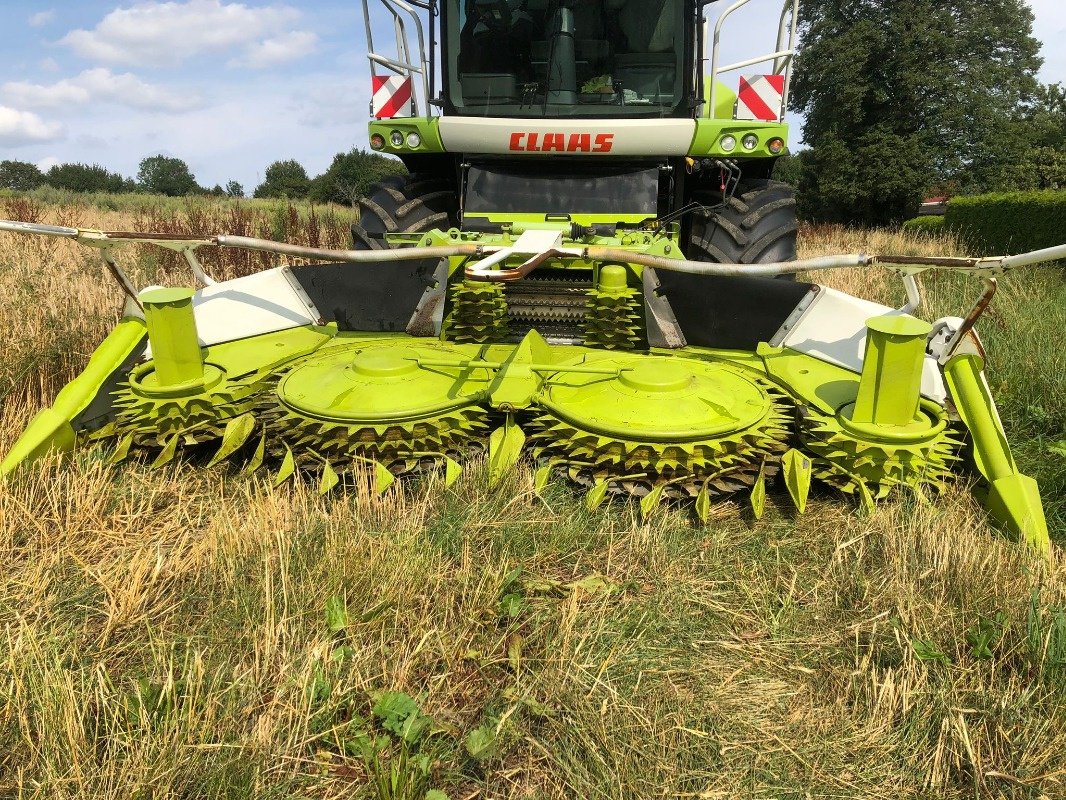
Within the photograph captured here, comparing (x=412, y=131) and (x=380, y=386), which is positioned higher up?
(x=412, y=131)

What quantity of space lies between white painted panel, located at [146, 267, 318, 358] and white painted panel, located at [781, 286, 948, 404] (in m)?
2.12

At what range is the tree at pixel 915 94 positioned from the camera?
24.1 m

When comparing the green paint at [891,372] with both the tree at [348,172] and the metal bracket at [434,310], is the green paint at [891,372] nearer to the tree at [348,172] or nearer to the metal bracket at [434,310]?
the metal bracket at [434,310]

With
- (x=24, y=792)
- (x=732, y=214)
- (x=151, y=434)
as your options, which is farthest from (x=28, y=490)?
(x=732, y=214)

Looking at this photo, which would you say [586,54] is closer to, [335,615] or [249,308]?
[249,308]

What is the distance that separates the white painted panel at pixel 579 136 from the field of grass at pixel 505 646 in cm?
218

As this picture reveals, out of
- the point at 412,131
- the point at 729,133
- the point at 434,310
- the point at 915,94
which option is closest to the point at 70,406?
the point at 434,310

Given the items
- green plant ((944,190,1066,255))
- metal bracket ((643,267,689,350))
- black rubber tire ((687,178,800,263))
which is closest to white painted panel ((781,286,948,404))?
metal bracket ((643,267,689,350))

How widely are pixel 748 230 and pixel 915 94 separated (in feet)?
83.5

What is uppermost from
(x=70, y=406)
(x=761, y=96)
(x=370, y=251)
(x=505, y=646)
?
(x=761, y=96)

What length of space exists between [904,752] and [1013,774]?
7.7 inches

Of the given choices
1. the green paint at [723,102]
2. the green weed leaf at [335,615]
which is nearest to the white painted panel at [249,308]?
the green weed leaf at [335,615]

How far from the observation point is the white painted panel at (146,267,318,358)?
3.12 m

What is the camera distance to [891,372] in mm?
2242
